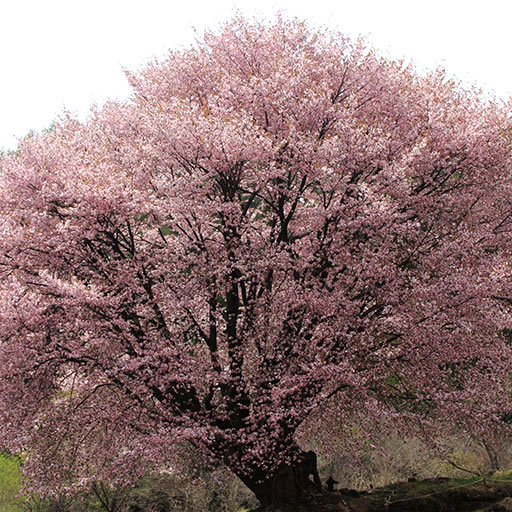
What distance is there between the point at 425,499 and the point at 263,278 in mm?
6392

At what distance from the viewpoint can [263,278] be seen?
37.5 feet

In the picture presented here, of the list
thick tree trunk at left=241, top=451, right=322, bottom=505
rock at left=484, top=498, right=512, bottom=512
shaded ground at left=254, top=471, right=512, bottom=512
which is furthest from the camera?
thick tree trunk at left=241, top=451, right=322, bottom=505

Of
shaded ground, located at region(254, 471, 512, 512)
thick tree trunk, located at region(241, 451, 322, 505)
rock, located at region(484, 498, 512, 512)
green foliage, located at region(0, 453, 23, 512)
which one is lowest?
rock, located at region(484, 498, 512, 512)

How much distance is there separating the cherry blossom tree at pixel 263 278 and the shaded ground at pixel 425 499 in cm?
87

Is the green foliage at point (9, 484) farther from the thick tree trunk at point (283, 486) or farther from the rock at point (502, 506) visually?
the rock at point (502, 506)

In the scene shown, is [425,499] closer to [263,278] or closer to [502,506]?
[502,506]

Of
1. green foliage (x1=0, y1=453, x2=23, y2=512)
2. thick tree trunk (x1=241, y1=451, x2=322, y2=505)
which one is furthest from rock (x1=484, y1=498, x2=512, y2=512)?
green foliage (x1=0, y1=453, x2=23, y2=512)

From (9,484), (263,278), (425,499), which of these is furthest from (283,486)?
(9,484)

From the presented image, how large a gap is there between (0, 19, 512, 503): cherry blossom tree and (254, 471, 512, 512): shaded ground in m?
0.87

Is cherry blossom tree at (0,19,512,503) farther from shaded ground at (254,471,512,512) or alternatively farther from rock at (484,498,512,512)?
rock at (484,498,512,512)

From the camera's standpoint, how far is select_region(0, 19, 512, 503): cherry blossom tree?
1056cm

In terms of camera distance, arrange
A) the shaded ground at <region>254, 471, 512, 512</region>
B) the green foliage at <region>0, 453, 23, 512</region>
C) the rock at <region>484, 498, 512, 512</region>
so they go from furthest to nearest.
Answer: the green foliage at <region>0, 453, 23, 512</region>
the shaded ground at <region>254, 471, 512, 512</region>
the rock at <region>484, 498, 512, 512</region>

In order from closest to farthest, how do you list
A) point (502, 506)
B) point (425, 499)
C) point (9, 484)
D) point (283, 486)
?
point (502, 506), point (425, 499), point (283, 486), point (9, 484)

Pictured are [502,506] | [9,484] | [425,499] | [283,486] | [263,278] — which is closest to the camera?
[502,506]
